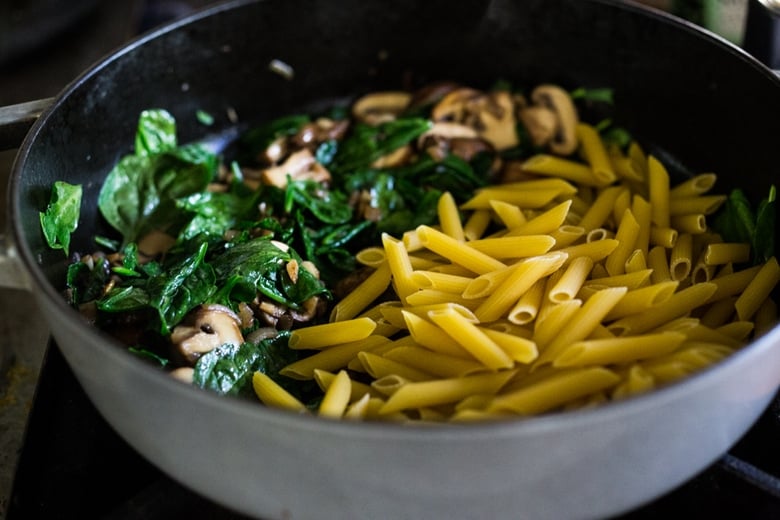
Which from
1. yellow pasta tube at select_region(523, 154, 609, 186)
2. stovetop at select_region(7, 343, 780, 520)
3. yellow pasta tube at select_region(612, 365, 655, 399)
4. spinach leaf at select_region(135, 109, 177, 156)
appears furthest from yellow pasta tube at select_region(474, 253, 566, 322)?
spinach leaf at select_region(135, 109, 177, 156)

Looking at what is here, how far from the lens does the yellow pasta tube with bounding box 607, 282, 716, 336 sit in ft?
3.96

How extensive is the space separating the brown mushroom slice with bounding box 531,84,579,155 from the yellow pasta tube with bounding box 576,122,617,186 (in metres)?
0.02

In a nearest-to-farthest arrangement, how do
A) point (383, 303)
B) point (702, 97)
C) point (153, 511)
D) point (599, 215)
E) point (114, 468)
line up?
point (153, 511)
point (114, 468)
point (383, 303)
point (599, 215)
point (702, 97)

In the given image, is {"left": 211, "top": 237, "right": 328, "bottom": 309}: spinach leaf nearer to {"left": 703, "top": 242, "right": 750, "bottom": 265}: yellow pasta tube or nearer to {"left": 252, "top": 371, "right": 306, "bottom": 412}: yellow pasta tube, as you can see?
{"left": 252, "top": 371, "right": 306, "bottom": 412}: yellow pasta tube

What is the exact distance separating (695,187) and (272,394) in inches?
34.3

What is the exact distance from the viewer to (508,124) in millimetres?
1787

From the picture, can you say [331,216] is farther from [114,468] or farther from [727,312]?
[727,312]

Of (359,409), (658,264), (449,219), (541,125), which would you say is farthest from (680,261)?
(359,409)

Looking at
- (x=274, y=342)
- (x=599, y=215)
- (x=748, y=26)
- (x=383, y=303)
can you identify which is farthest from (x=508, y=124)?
(x=274, y=342)

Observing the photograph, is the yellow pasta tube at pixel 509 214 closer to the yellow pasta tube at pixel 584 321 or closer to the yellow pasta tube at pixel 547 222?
the yellow pasta tube at pixel 547 222

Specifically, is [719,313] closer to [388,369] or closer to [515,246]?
[515,246]

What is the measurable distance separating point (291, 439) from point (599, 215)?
2.73 ft

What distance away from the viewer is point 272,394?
3.85ft

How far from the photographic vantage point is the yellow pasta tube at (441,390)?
1.10 m
